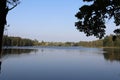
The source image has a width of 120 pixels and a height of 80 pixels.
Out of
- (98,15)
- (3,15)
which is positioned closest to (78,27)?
(98,15)

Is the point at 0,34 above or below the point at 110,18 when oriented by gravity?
below

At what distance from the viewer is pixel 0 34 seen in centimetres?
731

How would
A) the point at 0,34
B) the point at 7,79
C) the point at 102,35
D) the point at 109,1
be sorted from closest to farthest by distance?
the point at 0,34 → the point at 109,1 → the point at 102,35 → the point at 7,79

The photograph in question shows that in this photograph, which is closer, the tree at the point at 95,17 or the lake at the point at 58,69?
the tree at the point at 95,17

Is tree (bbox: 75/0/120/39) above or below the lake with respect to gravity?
above

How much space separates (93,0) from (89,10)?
0.58m

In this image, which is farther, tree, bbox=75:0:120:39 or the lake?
the lake

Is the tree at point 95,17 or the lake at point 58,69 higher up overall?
the tree at point 95,17

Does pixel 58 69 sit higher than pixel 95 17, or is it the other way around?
pixel 95 17

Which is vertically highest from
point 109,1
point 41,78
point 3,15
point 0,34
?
point 109,1

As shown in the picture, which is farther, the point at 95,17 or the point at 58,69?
the point at 58,69

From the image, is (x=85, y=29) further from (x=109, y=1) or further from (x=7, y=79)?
(x=7, y=79)

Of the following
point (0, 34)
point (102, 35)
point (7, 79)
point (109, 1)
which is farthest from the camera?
point (7, 79)

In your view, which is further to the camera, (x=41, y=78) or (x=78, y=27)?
(x=41, y=78)
